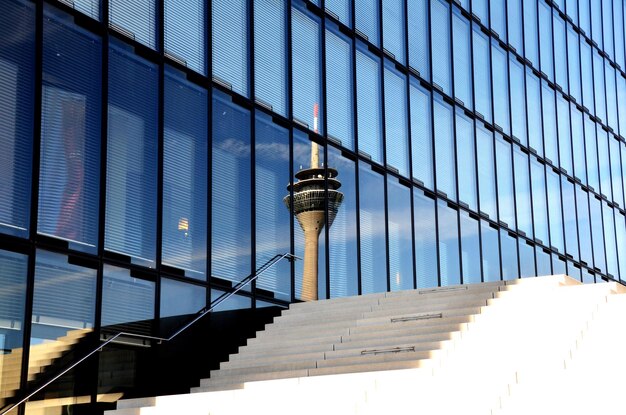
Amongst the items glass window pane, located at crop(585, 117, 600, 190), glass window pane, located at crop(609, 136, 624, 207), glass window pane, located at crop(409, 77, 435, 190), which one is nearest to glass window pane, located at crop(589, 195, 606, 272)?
glass window pane, located at crop(585, 117, 600, 190)

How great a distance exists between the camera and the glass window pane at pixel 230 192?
16.2 metres

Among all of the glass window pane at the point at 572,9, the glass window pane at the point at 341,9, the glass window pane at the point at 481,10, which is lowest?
the glass window pane at the point at 341,9

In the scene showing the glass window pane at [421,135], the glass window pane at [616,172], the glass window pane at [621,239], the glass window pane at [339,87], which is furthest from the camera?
the glass window pane at [616,172]

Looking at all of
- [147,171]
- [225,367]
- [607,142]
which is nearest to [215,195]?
[147,171]

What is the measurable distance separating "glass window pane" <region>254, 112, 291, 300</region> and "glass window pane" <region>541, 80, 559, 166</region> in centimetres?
1299

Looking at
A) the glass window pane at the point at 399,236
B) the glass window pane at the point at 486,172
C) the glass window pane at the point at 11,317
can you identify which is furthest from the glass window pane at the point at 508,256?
the glass window pane at the point at 11,317

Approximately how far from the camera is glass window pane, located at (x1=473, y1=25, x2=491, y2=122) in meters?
25.6

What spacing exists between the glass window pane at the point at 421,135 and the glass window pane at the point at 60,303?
33.9ft

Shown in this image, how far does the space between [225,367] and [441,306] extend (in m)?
3.44

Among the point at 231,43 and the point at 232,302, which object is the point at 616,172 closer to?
the point at 231,43

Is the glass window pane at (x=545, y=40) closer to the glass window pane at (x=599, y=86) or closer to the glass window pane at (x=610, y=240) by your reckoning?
the glass window pane at (x=599, y=86)

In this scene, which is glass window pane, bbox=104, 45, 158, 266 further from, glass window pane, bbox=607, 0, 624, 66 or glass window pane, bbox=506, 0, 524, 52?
glass window pane, bbox=607, 0, 624, 66

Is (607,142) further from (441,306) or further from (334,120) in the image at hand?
(441,306)

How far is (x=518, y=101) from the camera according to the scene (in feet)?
91.0
